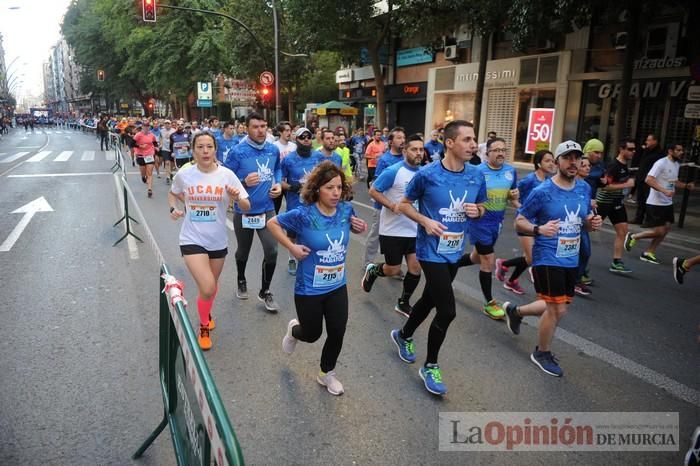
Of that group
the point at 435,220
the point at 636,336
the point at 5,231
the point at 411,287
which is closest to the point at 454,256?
the point at 435,220

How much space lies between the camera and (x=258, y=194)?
18.4ft

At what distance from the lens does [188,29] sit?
36312 mm

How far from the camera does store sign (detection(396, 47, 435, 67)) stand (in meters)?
26.4

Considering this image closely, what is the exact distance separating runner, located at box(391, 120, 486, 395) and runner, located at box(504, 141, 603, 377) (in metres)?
0.53

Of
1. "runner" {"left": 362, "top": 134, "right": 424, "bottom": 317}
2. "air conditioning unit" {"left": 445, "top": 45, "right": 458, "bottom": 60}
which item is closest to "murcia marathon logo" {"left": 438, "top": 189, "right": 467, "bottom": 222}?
"runner" {"left": 362, "top": 134, "right": 424, "bottom": 317}

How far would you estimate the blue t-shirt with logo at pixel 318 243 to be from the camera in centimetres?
349

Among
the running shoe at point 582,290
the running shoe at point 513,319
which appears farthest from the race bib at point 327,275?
the running shoe at point 582,290

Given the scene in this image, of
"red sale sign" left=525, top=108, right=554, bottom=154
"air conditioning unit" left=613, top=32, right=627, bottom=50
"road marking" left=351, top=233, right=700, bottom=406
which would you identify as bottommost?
"road marking" left=351, top=233, right=700, bottom=406

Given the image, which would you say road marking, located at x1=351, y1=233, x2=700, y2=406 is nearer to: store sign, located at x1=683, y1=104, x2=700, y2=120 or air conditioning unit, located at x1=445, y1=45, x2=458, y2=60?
store sign, located at x1=683, y1=104, x2=700, y2=120

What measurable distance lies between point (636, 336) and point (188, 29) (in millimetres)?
37663

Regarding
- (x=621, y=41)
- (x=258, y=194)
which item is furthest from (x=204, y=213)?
(x=621, y=41)

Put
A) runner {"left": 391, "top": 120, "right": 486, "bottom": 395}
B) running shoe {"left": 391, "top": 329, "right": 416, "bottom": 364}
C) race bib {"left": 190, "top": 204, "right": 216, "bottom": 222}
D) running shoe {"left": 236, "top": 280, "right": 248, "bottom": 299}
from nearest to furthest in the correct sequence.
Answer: runner {"left": 391, "top": 120, "right": 486, "bottom": 395}
running shoe {"left": 391, "top": 329, "right": 416, "bottom": 364}
race bib {"left": 190, "top": 204, "right": 216, "bottom": 222}
running shoe {"left": 236, "top": 280, "right": 248, "bottom": 299}

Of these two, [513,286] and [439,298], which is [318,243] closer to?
[439,298]

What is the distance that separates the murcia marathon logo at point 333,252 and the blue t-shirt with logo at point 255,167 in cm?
224
